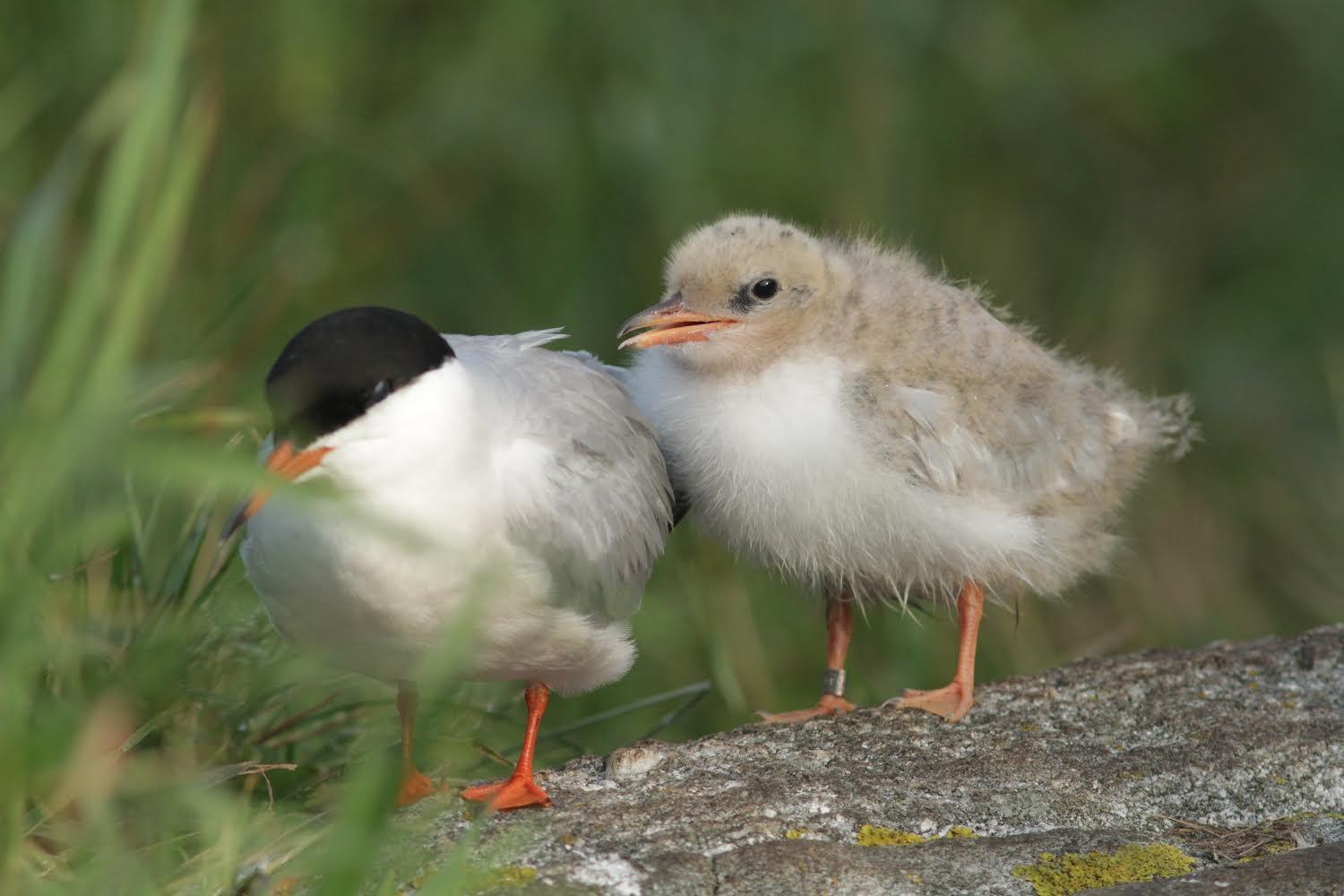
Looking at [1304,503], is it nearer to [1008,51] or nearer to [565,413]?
[1008,51]

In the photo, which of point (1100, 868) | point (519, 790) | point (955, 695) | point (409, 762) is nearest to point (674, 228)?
point (955, 695)

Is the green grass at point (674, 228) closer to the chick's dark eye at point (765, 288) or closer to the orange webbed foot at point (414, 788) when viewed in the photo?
the orange webbed foot at point (414, 788)

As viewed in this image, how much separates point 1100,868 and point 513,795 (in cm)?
102

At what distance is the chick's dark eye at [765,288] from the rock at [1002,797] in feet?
2.98

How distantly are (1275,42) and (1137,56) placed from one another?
2.42 ft

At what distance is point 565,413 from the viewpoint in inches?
136

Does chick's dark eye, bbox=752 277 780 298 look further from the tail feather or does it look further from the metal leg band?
the tail feather

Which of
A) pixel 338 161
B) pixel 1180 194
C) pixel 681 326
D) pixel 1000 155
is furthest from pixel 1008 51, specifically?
pixel 681 326

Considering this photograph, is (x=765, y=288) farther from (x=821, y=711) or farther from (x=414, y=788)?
(x=414, y=788)

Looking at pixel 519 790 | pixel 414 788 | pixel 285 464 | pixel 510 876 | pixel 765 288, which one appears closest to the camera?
pixel 510 876

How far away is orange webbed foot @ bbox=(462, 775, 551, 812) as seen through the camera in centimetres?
309

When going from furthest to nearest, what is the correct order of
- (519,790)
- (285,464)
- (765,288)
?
(765,288), (519,790), (285,464)

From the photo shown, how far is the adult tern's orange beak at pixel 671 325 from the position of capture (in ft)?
12.2

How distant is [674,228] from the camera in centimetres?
584
